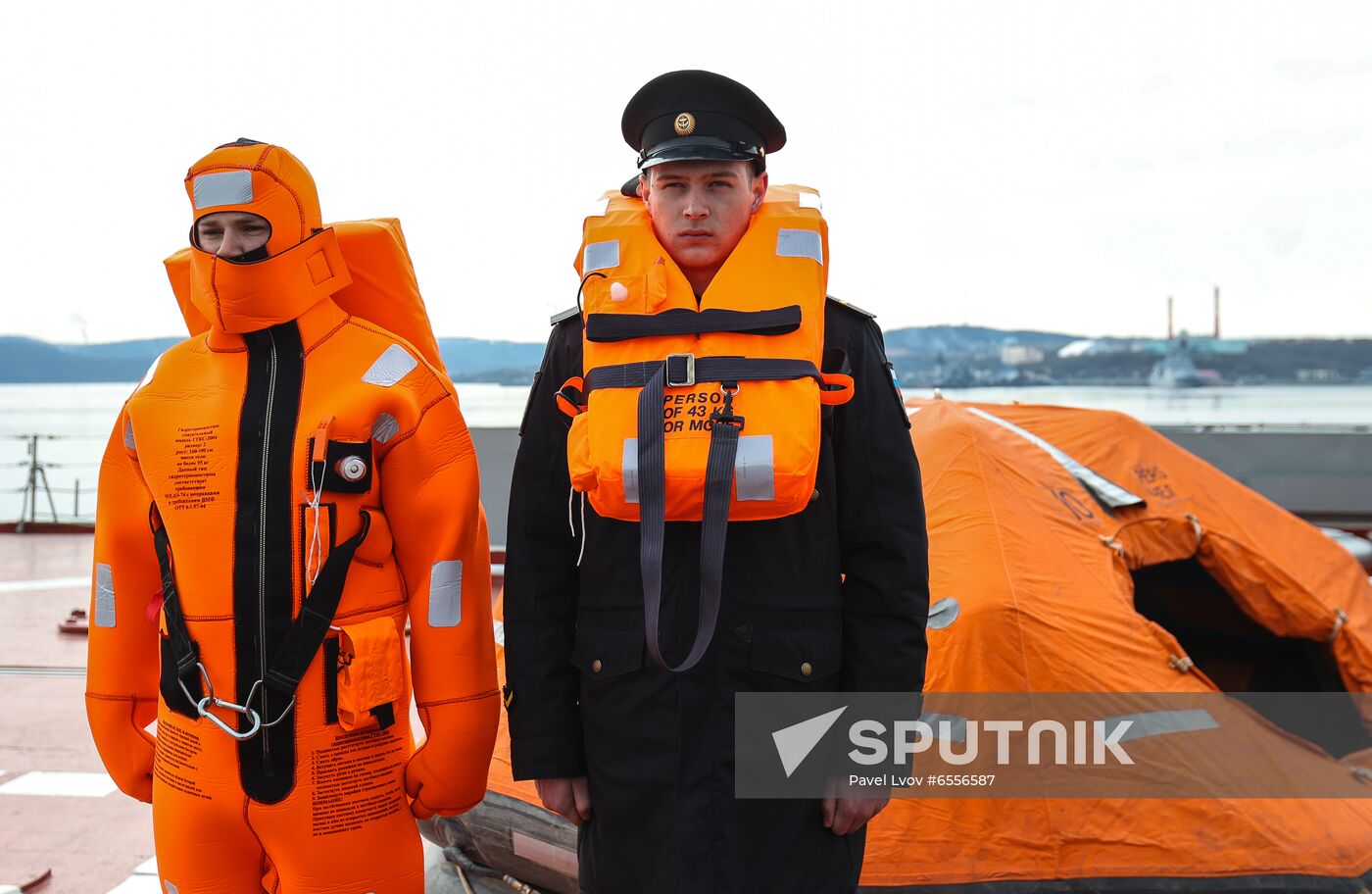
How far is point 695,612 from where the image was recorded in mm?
1782

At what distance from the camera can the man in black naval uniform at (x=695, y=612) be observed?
1.78m

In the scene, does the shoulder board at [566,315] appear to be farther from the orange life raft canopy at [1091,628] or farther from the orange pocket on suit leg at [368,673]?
the orange life raft canopy at [1091,628]

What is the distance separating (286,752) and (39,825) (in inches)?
117

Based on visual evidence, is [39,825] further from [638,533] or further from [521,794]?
[638,533]

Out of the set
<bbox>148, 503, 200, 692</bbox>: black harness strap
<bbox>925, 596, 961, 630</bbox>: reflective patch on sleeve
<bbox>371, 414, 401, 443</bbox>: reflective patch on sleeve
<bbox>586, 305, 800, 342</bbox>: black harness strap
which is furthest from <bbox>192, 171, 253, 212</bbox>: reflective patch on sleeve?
<bbox>925, 596, 961, 630</bbox>: reflective patch on sleeve

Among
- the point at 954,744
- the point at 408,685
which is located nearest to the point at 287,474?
the point at 408,685

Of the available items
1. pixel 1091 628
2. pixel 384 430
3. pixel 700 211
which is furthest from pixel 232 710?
pixel 1091 628

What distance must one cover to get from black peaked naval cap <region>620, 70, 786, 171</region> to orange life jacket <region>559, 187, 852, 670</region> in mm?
139

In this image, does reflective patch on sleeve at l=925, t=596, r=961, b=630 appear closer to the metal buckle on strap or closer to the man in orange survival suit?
the man in orange survival suit

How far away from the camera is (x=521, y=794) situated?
3139mm

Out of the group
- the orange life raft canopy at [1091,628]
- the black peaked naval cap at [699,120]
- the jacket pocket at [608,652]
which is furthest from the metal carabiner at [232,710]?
the orange life raft canopy at [1091,628]

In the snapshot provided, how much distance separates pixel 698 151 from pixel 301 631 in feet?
3.75

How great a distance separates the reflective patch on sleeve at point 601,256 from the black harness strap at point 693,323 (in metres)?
0.12

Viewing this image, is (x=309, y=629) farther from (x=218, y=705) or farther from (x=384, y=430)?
(x=384, y=430)
